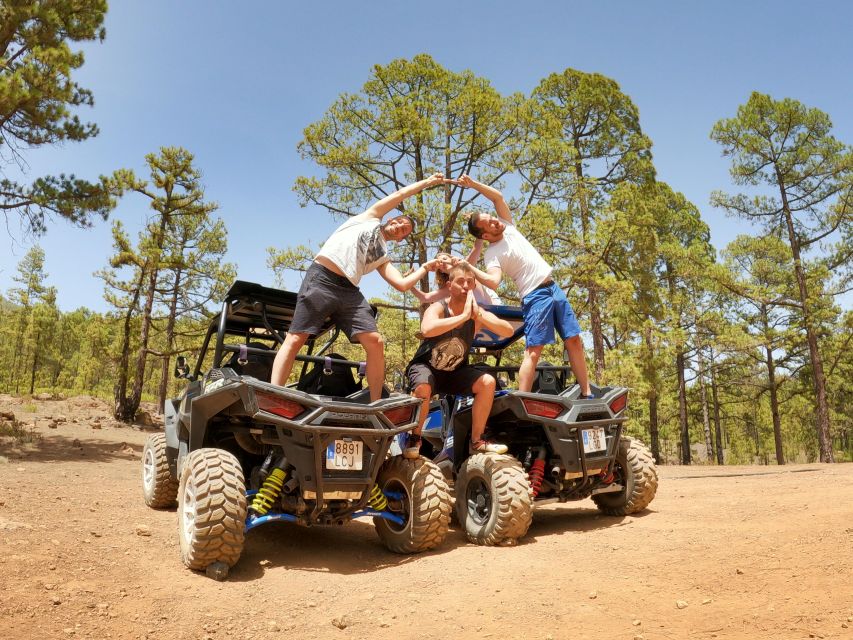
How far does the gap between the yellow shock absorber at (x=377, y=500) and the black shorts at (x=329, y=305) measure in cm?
121

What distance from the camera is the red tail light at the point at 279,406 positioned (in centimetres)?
399

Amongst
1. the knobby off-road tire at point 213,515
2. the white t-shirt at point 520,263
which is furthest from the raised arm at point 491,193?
the knobby off-road tire at point 213,515

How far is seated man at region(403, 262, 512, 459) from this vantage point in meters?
5.08

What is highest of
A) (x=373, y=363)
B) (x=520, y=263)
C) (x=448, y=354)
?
(x=520, y=263)

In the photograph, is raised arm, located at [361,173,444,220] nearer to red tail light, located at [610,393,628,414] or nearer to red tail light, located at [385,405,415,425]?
red tail light, located at [385,405,415,425]

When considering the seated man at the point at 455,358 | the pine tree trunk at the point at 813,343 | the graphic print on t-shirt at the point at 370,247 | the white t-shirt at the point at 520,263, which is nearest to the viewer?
the graphic print on t-shirt at the point at 370,247

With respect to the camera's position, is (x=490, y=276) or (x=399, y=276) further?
(x=490, y=276)

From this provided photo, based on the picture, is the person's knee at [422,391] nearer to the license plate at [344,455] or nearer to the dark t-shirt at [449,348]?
the dark t-shirt at [449,348]

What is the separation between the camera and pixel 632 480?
560 centimetres

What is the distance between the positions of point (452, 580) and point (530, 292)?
286 centimetres

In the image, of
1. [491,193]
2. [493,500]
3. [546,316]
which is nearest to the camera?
[493,500]

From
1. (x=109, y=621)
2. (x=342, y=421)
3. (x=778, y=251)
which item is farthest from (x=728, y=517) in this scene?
(x=778, y=251)

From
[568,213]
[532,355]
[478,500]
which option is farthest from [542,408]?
[568,213]

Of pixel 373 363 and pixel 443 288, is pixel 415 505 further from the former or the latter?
pixel 443 288
